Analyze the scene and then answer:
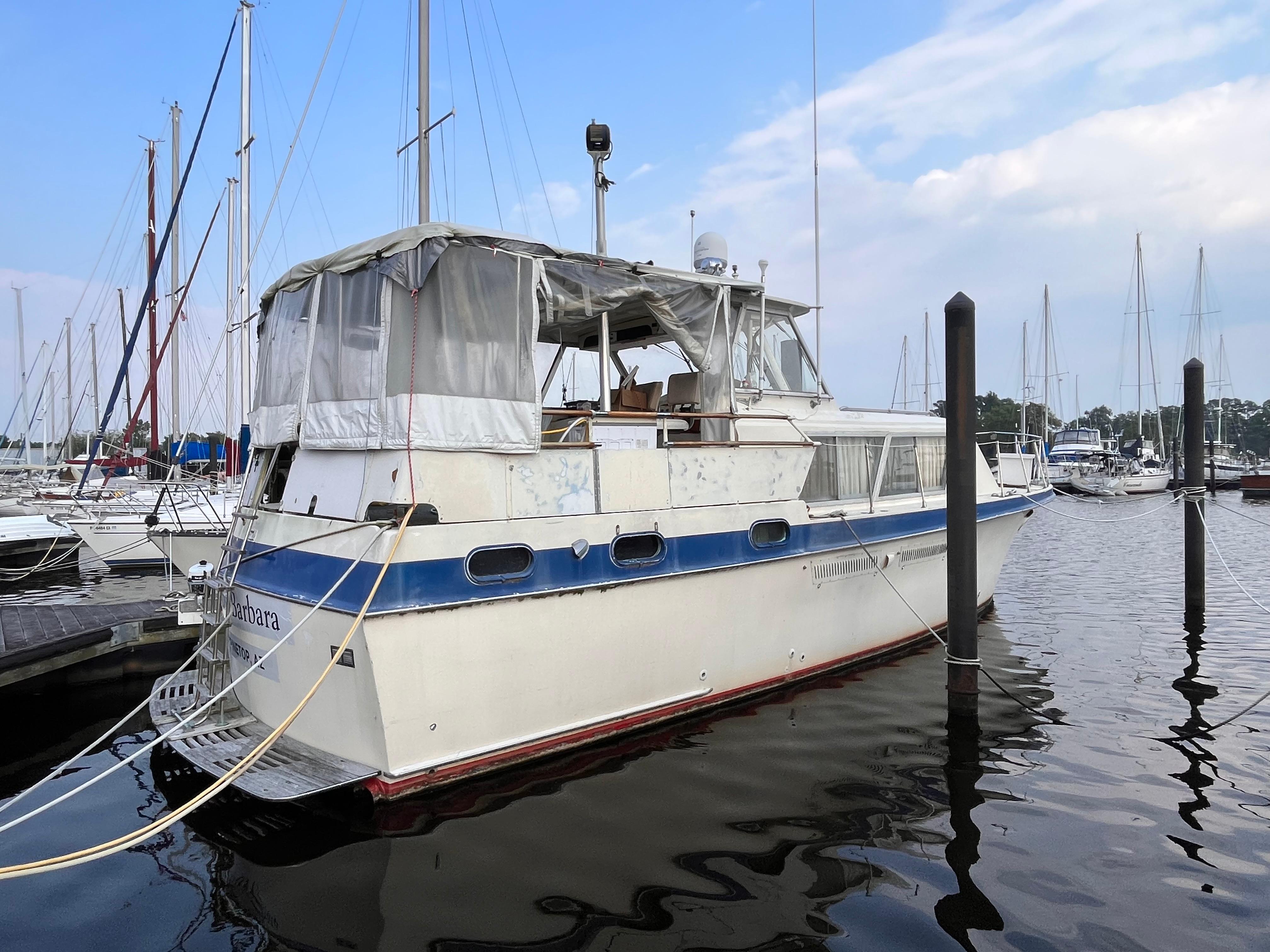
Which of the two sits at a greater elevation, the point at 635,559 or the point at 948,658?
the point at 635,559

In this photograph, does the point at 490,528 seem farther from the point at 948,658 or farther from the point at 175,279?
the point at 175,279

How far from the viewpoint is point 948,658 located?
694 centimetres

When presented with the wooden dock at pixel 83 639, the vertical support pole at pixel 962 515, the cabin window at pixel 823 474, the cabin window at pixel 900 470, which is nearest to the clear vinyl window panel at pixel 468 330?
the cabin window at pixel 823 474

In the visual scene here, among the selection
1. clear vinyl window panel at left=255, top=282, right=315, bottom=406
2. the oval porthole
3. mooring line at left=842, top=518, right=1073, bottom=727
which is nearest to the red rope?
clear vinyl window panel at left=255, top=282, right=315, bottom=406

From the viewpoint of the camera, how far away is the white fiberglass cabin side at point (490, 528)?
17.2 feet

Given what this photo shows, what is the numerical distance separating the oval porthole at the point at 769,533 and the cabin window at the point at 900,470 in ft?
6.35

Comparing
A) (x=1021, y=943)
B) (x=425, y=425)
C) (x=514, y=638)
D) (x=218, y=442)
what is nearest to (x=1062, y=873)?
(x=1021, y=943)

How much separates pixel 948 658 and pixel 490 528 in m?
4.34

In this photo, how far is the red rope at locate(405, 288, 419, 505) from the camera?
5.25 metres

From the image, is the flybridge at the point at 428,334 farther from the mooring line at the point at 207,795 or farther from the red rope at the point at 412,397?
the mooring line at the point at 207,795

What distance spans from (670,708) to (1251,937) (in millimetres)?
3946

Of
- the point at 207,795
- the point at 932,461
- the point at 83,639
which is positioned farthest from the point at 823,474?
the point at 83,639

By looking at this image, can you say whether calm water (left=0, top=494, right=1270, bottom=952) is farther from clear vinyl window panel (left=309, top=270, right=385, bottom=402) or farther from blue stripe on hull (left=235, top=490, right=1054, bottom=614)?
clear vinyl window panel (left=309, top=270, right=385, bottom=402)

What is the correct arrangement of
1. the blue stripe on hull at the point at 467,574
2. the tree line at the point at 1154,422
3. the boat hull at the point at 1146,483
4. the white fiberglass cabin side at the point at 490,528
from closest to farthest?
1. the blue stripe on hull at the point at 467,574
2. the white fiberglass cabin side at the point at 490,528
3. the boat hull at the point at 1146,483
4. the tree line at the point at 1154,422
